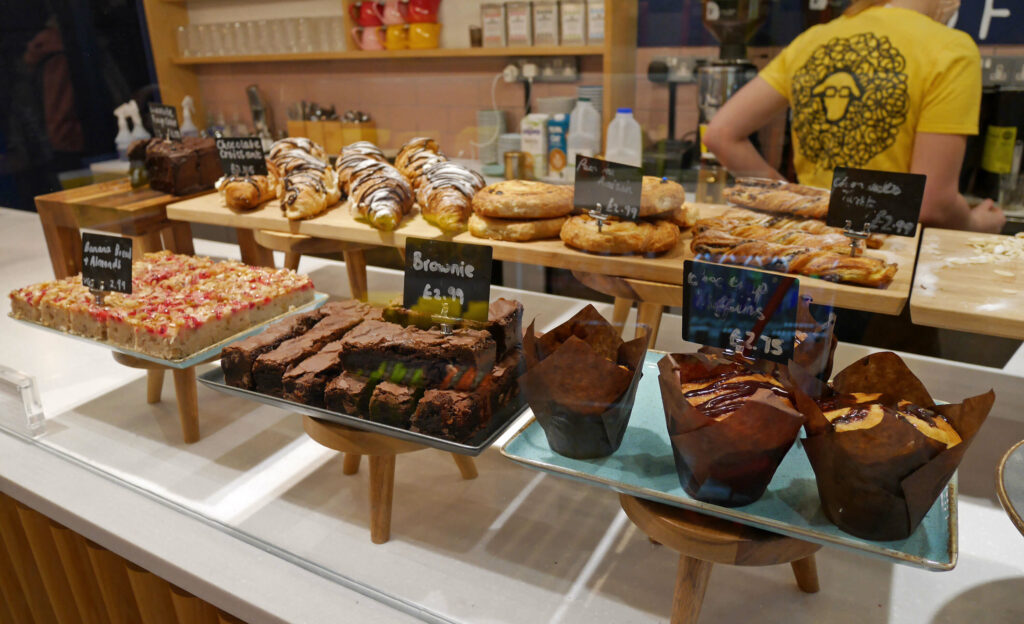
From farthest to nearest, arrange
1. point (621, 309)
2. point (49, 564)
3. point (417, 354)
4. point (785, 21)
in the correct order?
1. point (785, 21)
2. point (621, 309)
3. point (49, 564)
4. point (417, 354)

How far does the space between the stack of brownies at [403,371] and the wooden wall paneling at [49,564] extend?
0.55m

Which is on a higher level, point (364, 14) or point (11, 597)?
point (364, 14)

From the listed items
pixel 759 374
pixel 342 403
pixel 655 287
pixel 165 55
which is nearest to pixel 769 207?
pixel 655 287

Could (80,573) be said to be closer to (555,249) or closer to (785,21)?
(555,249)

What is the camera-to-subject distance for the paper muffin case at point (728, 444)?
830 mm

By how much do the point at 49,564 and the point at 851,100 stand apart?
1.92 m

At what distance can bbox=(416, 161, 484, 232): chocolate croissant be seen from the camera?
1607 mm

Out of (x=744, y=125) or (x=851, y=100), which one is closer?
(x=851, y=100)

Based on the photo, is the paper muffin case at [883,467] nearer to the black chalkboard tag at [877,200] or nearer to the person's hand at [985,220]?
the black chalkboard tag at [877,200]

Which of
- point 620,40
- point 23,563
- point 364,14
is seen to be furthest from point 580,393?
point 364,14

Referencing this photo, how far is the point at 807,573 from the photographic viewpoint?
3.45 feet

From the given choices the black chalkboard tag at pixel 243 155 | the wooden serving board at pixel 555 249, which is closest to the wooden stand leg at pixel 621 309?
the wooden serving board at pixel 555 249

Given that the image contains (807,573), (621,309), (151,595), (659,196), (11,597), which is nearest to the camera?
(807,573)

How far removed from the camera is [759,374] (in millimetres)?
965
